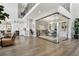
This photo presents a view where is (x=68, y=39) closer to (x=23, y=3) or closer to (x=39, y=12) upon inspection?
(x=39, y=12)

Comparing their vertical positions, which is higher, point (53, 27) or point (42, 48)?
point (53, 27)

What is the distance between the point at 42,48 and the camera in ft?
9.87

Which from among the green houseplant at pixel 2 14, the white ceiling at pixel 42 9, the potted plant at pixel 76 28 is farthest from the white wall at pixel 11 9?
the potted plant at pixel 76 28

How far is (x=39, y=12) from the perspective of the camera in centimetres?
299

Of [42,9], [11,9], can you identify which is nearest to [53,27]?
[42,9]

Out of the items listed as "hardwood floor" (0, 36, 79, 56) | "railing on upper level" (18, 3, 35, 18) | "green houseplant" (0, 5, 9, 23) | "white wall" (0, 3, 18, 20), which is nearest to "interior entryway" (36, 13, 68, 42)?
"hardwood floor" (0, 36, 79, 56)

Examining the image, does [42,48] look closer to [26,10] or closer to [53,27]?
[53,27]

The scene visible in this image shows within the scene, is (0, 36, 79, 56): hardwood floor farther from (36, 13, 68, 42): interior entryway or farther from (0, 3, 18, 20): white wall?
(0, 3, 18, 20): white wall

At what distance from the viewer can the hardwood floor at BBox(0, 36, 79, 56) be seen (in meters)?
2.97

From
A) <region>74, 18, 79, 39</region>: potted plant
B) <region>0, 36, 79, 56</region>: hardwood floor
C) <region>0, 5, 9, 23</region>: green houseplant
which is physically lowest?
<region>0, 36, 79, 56</region>: hardwood floor

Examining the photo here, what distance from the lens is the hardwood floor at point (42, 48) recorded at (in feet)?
9.73

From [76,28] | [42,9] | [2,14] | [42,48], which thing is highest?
[42,9]

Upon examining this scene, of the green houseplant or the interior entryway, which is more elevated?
the green houseplant

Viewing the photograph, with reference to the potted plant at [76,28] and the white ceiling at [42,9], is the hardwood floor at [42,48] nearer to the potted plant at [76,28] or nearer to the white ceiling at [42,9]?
the potted plant at [76,28]
